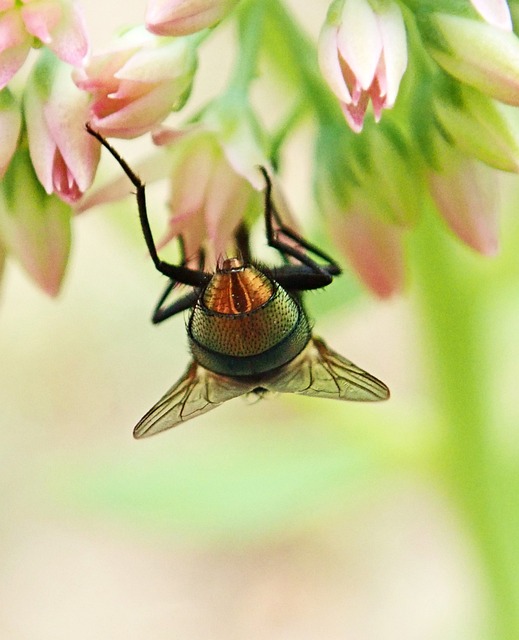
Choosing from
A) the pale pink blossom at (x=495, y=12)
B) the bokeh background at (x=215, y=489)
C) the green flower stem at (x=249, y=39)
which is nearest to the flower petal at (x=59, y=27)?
the green flower stem at (x=249, y=39)

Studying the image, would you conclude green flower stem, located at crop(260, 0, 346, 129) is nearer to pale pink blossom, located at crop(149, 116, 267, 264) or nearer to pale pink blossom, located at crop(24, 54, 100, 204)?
pale pink blossom, located at crop(149, 116, 267, 264)

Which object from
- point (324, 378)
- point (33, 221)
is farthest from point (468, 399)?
point (33, 221)

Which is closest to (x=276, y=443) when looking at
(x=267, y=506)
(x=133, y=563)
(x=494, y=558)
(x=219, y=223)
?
(x=267, y=506)

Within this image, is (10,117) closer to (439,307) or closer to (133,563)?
(439,307)

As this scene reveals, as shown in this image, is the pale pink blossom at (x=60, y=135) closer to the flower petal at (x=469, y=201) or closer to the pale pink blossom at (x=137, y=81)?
the pale pink blossom at (x=137, y=81)

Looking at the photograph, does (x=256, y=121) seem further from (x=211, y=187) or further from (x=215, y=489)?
(x=215, y=489)

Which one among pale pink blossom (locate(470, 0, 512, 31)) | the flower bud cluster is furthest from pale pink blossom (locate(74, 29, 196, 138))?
pale pink blossom (locate(470, 0, 512, 31))

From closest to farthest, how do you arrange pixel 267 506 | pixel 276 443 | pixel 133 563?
pixel 267 506 → pixel 276 443 → pixel 133 563
